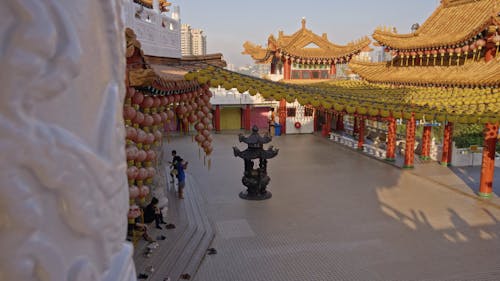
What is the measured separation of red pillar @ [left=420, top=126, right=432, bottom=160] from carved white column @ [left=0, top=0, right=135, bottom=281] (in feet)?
56.5

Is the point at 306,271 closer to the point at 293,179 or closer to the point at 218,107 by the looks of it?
the point at 293,179

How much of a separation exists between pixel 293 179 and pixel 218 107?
12791mm

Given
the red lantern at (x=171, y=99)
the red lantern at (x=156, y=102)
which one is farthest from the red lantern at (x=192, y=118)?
the red lantern at (x=156, y=102)

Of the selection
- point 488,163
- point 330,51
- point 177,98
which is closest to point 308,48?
point 330,51

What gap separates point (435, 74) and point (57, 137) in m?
16.2

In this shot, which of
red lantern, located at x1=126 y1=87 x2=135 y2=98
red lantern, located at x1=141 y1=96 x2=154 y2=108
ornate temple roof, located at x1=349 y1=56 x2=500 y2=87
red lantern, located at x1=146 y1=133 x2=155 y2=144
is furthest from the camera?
ornate temple roof, located at x1=349 y1=56 x2=500 y2=87

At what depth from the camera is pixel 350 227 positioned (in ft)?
31.0

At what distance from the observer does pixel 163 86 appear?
656cm

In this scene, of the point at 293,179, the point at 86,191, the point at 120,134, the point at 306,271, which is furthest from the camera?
the point at 293,179

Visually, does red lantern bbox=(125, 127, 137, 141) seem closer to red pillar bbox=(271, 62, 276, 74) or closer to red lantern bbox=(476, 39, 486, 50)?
red lantern bbox=(476, 39, 486, 50)

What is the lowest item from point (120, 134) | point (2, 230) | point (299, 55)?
point (2, 230)

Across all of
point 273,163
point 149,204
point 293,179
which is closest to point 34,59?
point 149,204

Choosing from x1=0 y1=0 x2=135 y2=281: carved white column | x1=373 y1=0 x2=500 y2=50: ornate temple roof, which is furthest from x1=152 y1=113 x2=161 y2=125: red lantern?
x1=373 y1=0 x2=500 y2=50: ornate temple roof

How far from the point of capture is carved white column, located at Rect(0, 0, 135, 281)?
3.98 feet
